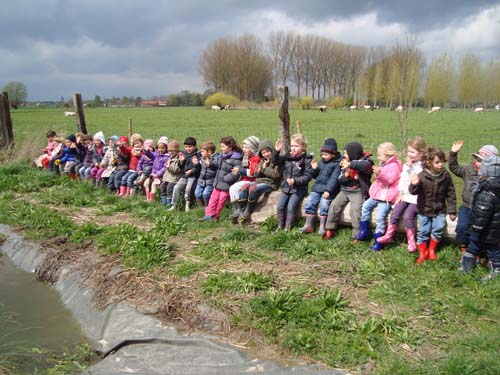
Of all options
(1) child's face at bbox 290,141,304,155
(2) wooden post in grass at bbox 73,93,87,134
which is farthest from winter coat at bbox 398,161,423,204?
(2) wooden post in grass at bbox 73,93,87,134

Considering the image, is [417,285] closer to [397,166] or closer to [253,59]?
[397,166]

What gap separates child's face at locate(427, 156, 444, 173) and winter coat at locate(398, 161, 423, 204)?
19cm

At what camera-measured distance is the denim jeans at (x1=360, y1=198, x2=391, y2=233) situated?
220 inches

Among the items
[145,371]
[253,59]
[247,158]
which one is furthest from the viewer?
[253,59]

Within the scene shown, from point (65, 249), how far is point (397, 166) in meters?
4.77

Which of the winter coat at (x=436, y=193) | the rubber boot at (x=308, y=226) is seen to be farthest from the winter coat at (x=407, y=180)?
the rubber boot at (x=308, y=226)

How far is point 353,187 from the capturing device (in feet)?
19.7

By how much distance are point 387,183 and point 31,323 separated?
4536 millimetres

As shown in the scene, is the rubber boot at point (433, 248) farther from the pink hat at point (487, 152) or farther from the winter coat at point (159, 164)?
the winter coat at point (159, 164)

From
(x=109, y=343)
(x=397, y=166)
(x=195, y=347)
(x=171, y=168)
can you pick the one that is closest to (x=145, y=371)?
(x=195, y=347)

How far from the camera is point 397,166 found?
5.77 m

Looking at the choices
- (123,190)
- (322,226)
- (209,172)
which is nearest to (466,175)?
(322,226)

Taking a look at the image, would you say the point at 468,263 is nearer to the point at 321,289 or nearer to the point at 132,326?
the point at 321,289

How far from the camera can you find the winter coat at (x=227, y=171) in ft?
23.8
